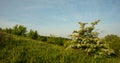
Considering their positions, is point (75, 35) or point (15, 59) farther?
point (75, 35)

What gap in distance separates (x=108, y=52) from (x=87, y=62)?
386cm

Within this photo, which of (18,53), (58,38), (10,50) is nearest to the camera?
(18,53)

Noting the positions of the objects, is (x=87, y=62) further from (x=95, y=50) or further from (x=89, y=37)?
(x=89, y=37)

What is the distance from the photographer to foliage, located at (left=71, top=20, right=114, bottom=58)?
39.6 ft

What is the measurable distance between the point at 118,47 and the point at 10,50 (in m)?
11.0

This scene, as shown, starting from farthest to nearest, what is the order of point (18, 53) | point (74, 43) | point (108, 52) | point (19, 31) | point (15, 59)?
point (19, 31), point (74, 43), point (108, 52), point (18, 53), point (15, 59)

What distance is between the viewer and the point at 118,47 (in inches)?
651

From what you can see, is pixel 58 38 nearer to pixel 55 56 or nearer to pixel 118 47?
pixel 118 47

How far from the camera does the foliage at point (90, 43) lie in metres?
12.1

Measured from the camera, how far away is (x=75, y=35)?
13.6 m

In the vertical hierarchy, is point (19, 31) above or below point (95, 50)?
above

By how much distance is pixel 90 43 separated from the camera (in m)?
12.8

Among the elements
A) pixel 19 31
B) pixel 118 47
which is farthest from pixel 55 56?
pixel 19 31

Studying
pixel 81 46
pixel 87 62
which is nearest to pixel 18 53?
pixel 87 62
